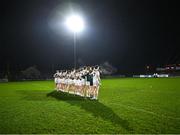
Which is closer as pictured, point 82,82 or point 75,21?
point 82,82

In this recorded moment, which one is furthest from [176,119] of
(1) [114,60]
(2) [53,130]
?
(1) [114,60]

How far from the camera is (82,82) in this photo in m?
21.0

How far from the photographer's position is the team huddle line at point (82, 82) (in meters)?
19.0

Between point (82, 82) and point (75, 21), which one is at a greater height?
point (75, 21)

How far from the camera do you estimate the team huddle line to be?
748 inches

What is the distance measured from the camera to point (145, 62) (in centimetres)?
11912

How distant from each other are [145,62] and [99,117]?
110 meters

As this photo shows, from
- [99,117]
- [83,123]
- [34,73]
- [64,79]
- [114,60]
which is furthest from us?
[114,60]

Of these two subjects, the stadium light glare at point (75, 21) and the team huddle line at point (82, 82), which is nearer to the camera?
the team huddle line at point (82, 82)

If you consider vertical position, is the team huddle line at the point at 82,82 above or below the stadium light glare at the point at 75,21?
below

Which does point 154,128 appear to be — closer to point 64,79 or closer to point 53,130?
point 53,130

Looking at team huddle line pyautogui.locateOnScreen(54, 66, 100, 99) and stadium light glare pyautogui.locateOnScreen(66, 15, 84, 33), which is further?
stadium light glare pyautogui.locateOnScreen(66, 15, 84, 33)

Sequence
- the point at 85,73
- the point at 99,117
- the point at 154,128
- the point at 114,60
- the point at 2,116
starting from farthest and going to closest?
the point at 114,60
the point at 85,73
the point at 2,116
the point at 99,117
the point at 154,128

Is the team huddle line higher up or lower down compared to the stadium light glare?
lower down
